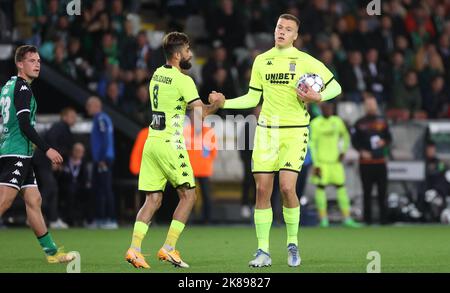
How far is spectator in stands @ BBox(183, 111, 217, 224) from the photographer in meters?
21.3

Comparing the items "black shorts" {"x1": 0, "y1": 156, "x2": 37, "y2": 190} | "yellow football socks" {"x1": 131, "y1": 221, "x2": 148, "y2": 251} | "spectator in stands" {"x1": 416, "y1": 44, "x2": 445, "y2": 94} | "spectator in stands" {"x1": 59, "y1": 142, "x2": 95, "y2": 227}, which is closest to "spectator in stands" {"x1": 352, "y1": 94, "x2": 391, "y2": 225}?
"spectator in stands" {"x1": 416, "y1": 44, "x2": 445, "y2": 94}

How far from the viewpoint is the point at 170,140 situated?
12.6 metres

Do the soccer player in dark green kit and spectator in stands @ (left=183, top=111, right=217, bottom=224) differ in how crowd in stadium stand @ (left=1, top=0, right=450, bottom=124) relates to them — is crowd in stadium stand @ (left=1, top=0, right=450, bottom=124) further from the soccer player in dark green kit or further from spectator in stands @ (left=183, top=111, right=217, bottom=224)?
the soccer player in dark green kit

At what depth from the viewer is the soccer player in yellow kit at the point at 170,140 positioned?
1247cm

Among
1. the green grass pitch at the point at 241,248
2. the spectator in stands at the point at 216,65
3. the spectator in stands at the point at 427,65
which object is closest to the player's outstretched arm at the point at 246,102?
the green grass pitch at the point at 241,248

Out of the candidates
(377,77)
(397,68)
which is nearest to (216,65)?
(377,77)

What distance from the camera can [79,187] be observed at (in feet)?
70.8

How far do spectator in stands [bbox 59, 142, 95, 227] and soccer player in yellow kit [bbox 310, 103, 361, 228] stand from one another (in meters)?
4.18

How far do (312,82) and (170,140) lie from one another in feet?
5.36

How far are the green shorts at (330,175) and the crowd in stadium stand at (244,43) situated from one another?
9.14ft

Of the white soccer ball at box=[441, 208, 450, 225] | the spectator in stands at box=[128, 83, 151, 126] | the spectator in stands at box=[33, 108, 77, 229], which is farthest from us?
the spectator in stands at box=[128, 83, 151, 126]

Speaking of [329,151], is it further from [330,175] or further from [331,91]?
[331,91]

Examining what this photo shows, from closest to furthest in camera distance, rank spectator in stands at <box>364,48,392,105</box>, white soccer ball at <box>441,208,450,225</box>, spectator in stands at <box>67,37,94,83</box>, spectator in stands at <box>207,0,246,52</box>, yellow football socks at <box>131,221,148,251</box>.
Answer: yellow football socks at <box>131,221,148,251</box> → white soccer ball at <box>441,208,450,225</box> → spectator in stands at <box>67,37,94,83</box> → spectator in stands at <box>364,48,392,105</box> → spectator in stands at <box>207,0,246,52</box>
